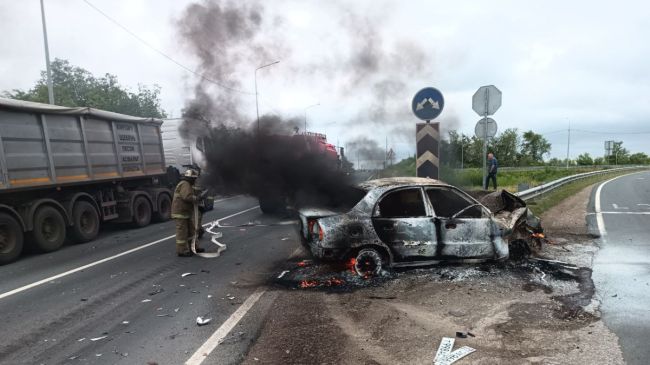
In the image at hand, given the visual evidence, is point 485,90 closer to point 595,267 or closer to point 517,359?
point 595,267

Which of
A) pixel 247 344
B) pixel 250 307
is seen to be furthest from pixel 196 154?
pixel 247 344

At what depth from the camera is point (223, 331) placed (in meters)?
4.00

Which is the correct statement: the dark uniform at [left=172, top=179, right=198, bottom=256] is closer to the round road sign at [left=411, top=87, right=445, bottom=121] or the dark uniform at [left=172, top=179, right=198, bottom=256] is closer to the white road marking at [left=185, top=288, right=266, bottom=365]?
the white road marking at [left=185, top=288, right=266, bottom=365]

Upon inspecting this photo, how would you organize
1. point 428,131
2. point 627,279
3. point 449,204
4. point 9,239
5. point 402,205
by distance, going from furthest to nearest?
point 428,131 < point 9,239 < point 449,204 < point 402,205 < point 627,279

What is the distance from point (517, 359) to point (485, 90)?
21.0 ft

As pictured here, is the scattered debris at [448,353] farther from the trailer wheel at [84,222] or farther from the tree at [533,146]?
the tree at [533,146]

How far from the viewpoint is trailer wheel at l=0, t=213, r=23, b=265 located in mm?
7238

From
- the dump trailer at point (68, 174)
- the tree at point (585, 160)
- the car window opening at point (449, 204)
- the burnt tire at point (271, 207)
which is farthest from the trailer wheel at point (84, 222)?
the tree at point (585, 160)

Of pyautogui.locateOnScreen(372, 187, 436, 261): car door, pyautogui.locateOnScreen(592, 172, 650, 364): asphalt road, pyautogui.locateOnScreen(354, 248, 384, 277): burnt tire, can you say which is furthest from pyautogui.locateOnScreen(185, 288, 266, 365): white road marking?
pyautogui.locateOnScreen(592, 172, 650, 364): asphalt road

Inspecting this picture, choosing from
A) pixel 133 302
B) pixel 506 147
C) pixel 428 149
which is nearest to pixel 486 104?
pixel 428 149

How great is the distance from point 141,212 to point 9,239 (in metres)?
3.90

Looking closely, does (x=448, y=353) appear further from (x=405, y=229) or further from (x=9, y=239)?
(x=9, y=239)

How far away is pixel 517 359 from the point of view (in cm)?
330

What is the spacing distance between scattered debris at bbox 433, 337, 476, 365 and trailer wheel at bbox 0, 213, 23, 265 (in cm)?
747
